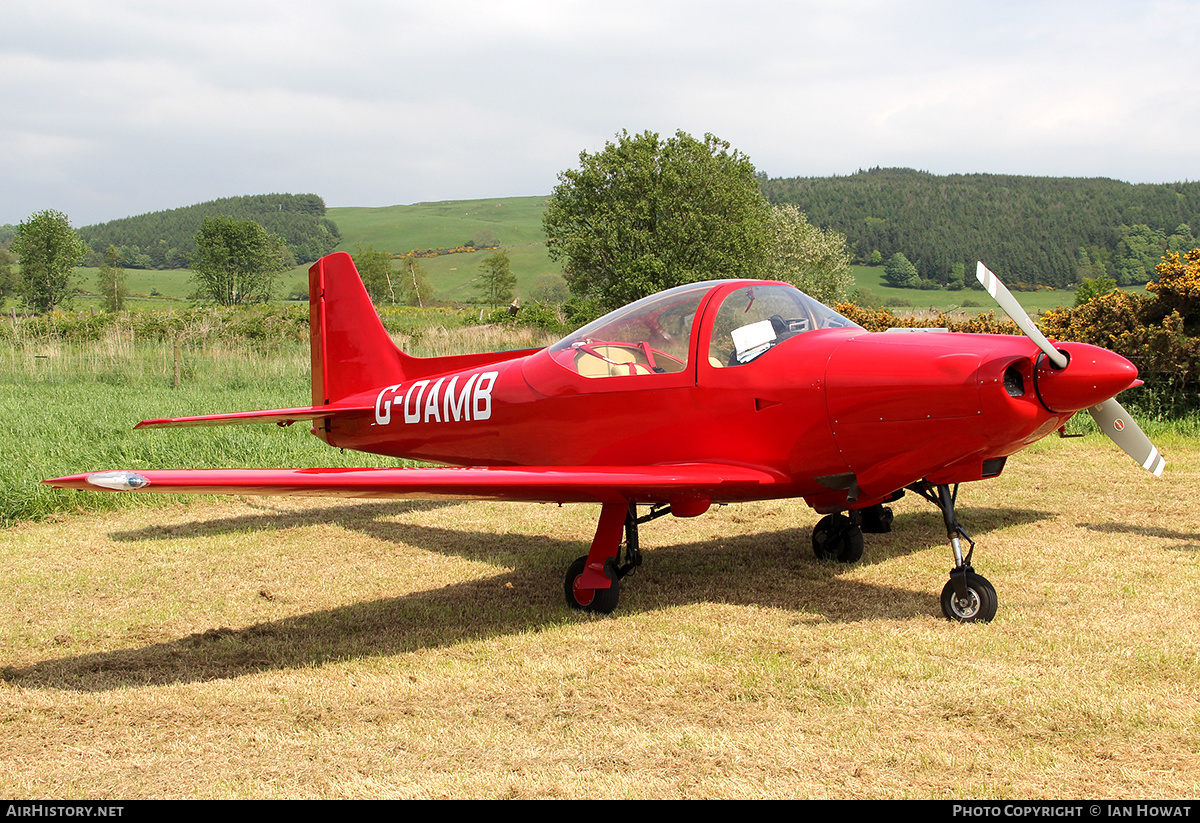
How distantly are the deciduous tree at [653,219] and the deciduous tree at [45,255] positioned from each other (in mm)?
37290

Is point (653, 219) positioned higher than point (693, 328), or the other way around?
point (653, 219)

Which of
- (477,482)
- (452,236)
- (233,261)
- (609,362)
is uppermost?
(452,236)

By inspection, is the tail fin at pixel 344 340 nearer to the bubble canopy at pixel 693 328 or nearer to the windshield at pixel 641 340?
the windshield at pixel 641 340

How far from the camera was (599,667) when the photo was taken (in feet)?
13.8

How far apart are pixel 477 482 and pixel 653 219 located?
3610 cm

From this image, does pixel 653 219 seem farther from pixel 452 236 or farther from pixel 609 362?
pixel 452 236

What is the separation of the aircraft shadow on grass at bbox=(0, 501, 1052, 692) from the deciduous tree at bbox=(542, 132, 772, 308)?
30.4 metres

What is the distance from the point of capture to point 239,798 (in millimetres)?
2945

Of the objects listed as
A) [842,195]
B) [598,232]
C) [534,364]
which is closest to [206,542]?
[534,364]

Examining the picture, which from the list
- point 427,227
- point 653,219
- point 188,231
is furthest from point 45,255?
point 427,227

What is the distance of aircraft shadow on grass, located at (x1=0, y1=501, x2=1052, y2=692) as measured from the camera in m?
4.48

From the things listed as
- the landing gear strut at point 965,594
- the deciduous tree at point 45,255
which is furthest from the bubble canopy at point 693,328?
the deciduous tree at point 45,255

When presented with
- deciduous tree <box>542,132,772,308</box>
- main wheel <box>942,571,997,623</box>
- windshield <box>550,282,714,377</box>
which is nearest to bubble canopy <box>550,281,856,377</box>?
windshield <box>550,282,714,377</box>
